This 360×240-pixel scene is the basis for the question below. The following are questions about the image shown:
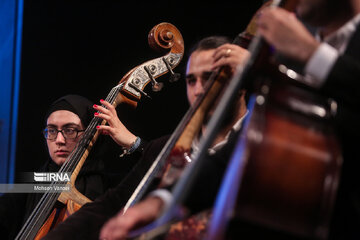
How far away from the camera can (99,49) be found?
339 cm

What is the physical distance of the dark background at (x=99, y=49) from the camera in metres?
2.94

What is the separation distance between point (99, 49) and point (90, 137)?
1.35m

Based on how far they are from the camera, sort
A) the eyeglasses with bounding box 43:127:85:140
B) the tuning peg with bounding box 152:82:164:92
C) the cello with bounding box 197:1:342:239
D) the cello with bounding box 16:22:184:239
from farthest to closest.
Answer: the eyeglasses with bounding box 43:127:85:140, the tuning peg with bounding box 152:82:164:92, the cello with bounding box 16:22:184:239, the cello with bounding box 197:1:342:239

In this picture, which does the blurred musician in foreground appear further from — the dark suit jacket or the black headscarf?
the black headscarf

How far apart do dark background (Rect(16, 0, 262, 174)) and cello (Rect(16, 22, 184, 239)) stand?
1.80 ft

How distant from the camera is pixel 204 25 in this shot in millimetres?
2934

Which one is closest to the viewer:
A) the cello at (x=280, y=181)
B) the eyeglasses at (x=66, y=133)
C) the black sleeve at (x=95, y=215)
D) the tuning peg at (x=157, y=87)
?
the cello at (x=280, y=181)

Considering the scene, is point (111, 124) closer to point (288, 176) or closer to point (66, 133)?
point (66, 133)

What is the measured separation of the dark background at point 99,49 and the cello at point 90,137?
1.80 feet

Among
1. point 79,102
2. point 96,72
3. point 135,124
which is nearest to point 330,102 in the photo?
point 79,102

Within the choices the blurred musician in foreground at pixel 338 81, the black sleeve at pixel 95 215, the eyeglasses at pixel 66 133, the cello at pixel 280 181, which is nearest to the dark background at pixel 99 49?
the eyeglasses at pixel 66 133

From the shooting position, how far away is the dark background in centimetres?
294

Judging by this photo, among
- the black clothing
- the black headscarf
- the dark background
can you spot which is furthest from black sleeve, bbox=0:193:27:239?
the dark background

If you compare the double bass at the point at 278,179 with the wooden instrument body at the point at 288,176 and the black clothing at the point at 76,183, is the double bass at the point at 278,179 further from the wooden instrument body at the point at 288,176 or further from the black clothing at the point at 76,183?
the black clothing at the point at 76,183
